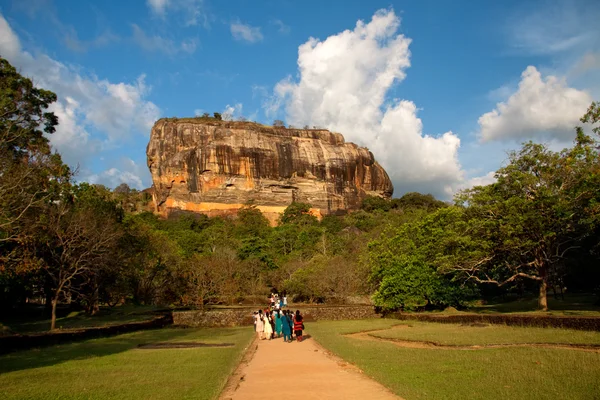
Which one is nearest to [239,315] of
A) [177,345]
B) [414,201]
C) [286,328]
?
[286,328]

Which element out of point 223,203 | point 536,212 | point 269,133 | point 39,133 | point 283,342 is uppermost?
point 269,133

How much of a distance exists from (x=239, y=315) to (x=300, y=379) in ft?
63.0

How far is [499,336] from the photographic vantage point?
13891 millimetres

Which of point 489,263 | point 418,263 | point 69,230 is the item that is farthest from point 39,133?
point 489,263

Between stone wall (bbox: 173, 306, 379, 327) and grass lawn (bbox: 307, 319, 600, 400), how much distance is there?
1404 centimetres

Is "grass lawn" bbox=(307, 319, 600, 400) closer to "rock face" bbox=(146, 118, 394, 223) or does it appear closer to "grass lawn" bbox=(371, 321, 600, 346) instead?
"grass lawn" bbox=(371, 321, 600, 346)

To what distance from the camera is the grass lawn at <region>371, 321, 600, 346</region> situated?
40.4ft

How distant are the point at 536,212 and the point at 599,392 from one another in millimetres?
14885

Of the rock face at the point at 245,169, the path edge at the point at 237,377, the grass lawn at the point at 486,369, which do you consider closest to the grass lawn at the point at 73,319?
the path edge at the point at 237,377

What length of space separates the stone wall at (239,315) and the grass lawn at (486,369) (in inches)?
553

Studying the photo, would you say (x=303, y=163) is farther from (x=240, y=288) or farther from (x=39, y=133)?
(x=39, y=133)

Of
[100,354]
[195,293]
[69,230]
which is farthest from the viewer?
[195,293]

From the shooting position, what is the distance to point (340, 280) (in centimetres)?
3681

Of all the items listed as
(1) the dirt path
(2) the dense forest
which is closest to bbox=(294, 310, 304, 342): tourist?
(1) the dirt path
